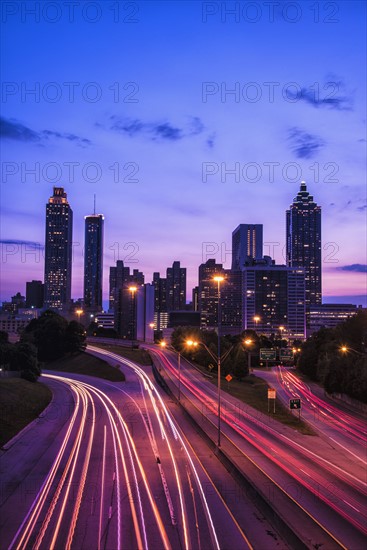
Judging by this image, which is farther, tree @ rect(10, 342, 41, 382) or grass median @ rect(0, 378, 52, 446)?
tree @ rect(10, 342, 41, 382)

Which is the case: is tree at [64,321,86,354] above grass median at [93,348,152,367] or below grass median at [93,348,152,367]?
above

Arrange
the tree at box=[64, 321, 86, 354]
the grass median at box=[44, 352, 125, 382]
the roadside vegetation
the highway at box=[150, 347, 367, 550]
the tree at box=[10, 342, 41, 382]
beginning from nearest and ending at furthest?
1. the highway at box=[150, 347, 367, 550]
2. the roadside vegetation
3. the tree at box=[10, 342, 41, 382]
4. the grass median at box=[44, 352, 125, 382]
5. the tree at box=[64, 321, 86, 354]

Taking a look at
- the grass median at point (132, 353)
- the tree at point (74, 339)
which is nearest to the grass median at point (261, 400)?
the grass median at point (132, 353)

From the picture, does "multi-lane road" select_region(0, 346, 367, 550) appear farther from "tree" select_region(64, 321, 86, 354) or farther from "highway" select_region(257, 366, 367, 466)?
"tree" select_region(64, 321, 86, 354)

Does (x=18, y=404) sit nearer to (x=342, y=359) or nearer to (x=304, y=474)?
(x=304, y=474)

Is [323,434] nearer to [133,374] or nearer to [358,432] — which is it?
[358,432]

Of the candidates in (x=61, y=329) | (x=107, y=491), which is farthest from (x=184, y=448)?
(x=61, y=329)

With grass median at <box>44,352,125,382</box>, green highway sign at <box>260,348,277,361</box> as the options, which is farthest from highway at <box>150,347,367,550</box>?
grass median at <box>44,352,125,382</box>
